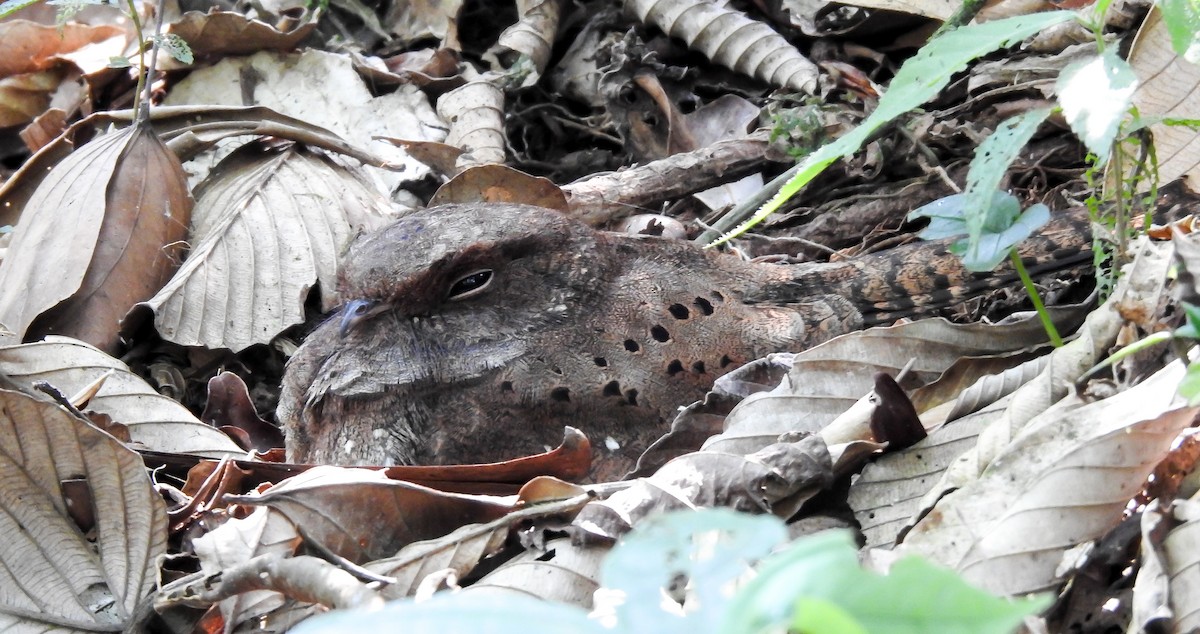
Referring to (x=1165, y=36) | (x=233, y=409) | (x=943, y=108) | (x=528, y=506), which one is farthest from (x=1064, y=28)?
(x=233, y=409)

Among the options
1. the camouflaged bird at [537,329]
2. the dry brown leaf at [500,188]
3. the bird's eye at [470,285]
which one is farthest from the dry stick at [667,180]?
the bird's eye at [470,285]

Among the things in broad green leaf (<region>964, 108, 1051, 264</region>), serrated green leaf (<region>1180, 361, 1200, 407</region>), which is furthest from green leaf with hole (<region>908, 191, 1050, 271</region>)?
serrated green leaf (<region>1180, 361, 1200, 407</region>)

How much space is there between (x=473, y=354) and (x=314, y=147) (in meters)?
1.97

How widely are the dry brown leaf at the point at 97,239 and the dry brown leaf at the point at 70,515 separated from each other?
4.52ft

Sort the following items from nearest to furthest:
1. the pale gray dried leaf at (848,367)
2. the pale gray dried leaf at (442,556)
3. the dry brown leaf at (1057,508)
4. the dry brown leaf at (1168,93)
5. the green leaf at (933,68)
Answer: the dry brown leaf at (1057,508), the green leaf at (933,68), the pale gray dried leaf at (442,556), the pale gray dried leaf at (848,367), the dry brown leaf at (1168,93)

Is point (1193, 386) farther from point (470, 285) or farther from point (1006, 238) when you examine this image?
point (470, 285)

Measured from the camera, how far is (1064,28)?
12.8 ft

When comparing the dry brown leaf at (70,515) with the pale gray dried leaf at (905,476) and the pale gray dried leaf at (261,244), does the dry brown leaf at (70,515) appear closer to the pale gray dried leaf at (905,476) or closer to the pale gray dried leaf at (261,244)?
the pale gray dried leaf at (261,244)

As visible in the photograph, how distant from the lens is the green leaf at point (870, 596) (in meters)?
0.80

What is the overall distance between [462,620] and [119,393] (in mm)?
2703

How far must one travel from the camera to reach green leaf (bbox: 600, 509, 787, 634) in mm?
833

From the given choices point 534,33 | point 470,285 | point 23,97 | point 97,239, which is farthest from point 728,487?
point 23,97

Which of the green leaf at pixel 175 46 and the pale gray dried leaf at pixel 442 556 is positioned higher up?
the green leaf at pixel 175 46

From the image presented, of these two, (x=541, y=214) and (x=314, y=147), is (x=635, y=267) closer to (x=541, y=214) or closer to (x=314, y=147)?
(x=541, y=214)
